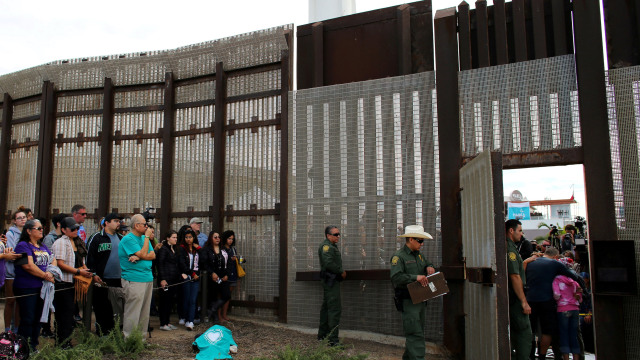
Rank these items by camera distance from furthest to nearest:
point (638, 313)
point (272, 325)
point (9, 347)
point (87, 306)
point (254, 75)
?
point (254, 75), point (272, 325), point (87, 306), point (638, 313), point (9, 347)

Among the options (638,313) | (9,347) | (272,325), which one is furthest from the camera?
(272,325)

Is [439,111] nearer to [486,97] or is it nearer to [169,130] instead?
[486,97]

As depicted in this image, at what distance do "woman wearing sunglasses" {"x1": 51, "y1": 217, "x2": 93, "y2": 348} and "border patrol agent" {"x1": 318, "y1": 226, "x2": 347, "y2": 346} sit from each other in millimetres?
3210

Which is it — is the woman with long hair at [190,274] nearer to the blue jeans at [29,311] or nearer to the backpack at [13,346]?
the blue jeans at [29,311]

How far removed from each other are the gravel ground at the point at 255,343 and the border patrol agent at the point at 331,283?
0.91 ft

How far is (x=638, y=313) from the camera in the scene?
593cm

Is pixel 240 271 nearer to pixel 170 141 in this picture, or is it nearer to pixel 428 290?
pixel 170 141

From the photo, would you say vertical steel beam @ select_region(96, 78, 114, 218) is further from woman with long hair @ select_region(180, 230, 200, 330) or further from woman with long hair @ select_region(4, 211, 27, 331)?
woman with long hair @ select_region(180, 230, 200, 330)

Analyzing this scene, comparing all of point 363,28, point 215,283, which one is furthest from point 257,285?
point 363,28

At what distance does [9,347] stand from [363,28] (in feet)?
21.8

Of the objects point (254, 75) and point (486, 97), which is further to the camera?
point (254, 75)

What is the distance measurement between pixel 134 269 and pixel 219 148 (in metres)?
3.11

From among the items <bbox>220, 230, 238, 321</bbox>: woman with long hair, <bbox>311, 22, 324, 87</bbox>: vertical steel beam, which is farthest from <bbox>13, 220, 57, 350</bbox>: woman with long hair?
<bbox>311, 22, 324, 87</bbox>: vertical steel beam

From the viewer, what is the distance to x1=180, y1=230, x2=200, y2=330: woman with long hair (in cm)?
817
